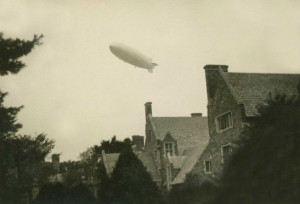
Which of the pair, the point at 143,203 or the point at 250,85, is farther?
the point at 250,85

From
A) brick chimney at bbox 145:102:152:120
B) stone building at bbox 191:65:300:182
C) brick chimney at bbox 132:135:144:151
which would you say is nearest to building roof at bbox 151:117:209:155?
brick chimney at bbox 145:102:152:120

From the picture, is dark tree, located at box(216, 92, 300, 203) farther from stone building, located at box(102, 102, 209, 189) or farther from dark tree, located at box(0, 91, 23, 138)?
stone building, located at box(102, 102, 209, 189)

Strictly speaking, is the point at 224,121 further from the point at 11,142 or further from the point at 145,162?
the point at 145,162

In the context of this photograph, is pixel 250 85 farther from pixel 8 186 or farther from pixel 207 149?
pixel 8 186

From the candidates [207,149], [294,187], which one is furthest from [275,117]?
[207,149]

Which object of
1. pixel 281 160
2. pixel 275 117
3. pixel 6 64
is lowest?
pixel 281 160

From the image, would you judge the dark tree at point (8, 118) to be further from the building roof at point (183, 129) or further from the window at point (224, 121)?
the building roof at point (183, 129)

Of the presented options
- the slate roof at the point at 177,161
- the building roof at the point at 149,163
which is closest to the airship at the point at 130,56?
the slate roof at the point at 177,161
